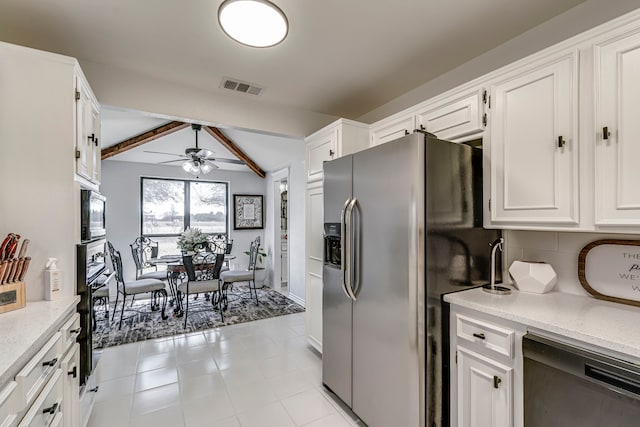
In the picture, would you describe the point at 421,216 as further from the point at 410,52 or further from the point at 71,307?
the point at 71,307

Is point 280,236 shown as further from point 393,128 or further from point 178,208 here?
point 393,128

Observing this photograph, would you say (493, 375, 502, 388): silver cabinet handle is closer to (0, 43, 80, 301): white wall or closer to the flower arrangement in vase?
(0, 43, 80, 301): white wall

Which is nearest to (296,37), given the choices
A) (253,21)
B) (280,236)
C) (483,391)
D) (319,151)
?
(253,21)

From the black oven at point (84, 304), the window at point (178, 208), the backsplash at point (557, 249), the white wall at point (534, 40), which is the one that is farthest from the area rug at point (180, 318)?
the white wall at point (534, 40)

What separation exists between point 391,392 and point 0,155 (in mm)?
2545

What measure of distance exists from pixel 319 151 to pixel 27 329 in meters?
2.42

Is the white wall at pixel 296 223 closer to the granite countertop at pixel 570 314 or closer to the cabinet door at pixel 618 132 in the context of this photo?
the granite countertop at pixel 570 314

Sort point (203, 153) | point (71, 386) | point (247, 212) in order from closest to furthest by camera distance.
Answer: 1. point (71, 386)
2. point (203, 153)
3. point (247, 212)

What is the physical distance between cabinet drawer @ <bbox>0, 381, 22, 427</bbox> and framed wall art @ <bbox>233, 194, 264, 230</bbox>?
18.2ft

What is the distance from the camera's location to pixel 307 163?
3.23 meters

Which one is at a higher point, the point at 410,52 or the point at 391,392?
the point at 410,52

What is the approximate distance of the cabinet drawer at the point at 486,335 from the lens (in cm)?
138

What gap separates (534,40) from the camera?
6.23ft

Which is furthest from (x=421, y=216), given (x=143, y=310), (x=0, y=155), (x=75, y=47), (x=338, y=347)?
(x=143, y=310)
